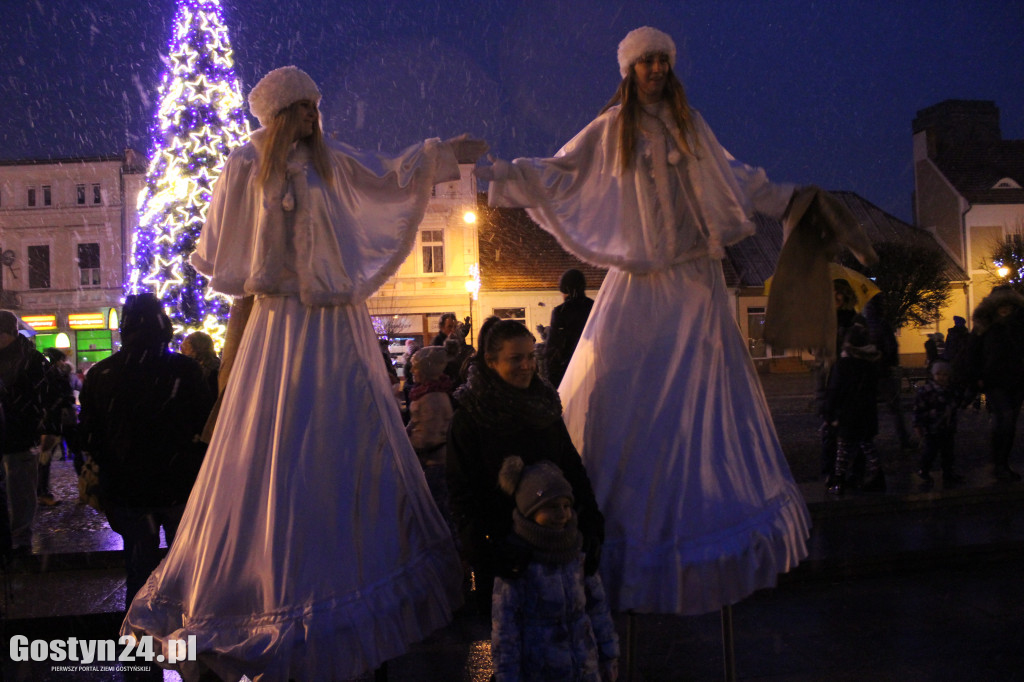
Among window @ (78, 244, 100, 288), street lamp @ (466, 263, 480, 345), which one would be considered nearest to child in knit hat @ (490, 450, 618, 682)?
street lamp @ (466, 263, 480, 345)

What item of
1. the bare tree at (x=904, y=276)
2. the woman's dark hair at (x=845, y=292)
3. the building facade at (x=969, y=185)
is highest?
the building facade at (x=969, y=185)

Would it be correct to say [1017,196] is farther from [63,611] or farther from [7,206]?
[7,206]

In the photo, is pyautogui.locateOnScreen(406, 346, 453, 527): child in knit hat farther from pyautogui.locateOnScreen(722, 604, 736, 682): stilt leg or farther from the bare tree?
the bare tree

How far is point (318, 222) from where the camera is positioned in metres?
3.16

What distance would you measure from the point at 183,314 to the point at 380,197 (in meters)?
14.1

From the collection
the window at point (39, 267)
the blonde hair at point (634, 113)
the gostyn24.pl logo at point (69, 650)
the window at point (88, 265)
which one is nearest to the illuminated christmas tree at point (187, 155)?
the gostyn24.pl logo at point (69, 650)

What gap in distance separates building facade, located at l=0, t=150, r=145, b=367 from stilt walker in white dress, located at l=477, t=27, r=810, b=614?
3225 centimetres

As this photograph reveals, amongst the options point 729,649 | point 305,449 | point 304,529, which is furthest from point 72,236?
point 729,649

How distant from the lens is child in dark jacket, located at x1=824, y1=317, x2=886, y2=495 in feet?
21.8

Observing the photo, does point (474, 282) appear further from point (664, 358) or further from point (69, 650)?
point (664, 358)

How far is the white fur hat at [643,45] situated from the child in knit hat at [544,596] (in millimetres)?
1685

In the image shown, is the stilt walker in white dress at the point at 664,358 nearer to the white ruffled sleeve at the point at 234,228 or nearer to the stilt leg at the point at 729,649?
the stilt leg at the point at 729,649

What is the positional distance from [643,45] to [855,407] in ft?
14.4

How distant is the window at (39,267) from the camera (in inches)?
1267
